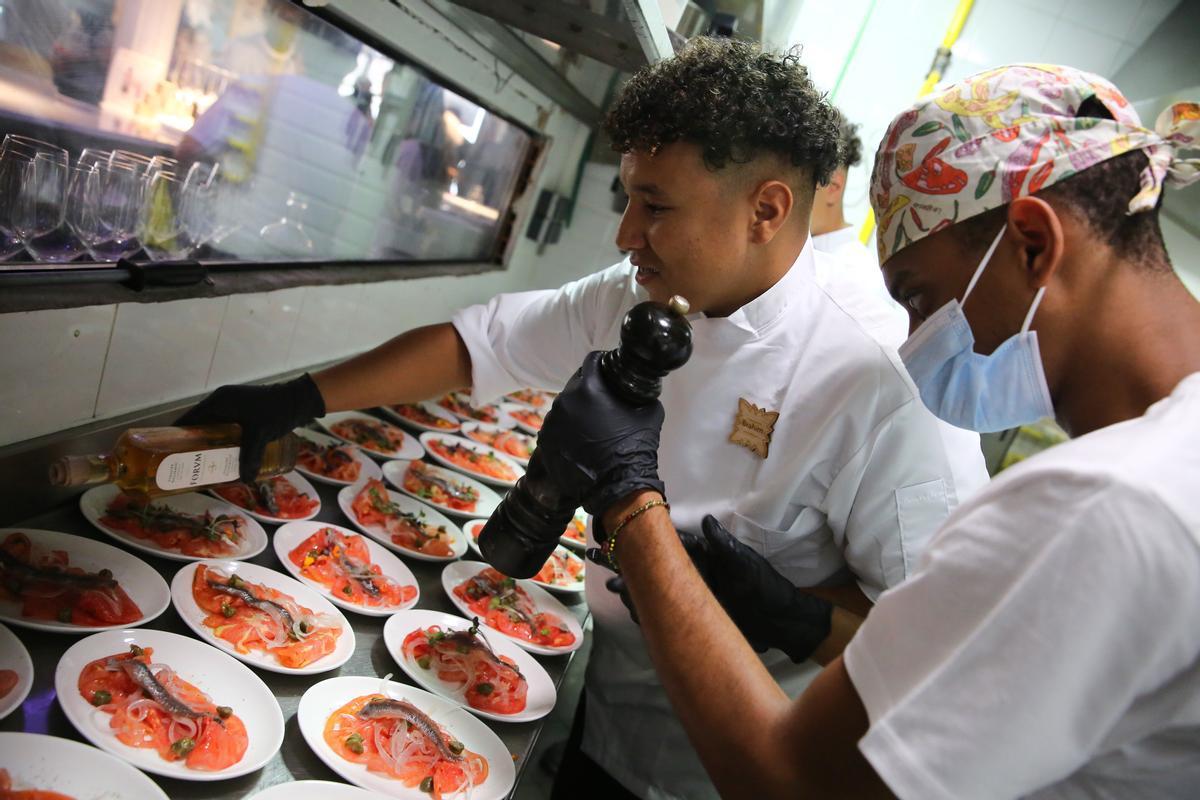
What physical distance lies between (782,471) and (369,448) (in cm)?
141

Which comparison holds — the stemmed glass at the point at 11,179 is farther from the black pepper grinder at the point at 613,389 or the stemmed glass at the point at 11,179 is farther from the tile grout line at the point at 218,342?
the black pepper grinder at the point at 613,389

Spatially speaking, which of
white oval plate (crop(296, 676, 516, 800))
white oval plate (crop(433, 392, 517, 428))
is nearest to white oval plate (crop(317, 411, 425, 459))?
white oval plate (crop(433, 392, 517, 428))

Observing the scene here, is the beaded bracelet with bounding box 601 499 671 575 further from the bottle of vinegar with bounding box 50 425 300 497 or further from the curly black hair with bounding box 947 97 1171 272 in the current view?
the bottle of vinegar with bounding box 50 425 300 497

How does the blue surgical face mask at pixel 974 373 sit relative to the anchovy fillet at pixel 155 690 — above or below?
above

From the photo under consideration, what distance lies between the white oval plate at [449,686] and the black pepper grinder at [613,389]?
1.02 feet

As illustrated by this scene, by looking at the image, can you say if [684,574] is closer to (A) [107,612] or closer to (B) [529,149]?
(A) [107,612]

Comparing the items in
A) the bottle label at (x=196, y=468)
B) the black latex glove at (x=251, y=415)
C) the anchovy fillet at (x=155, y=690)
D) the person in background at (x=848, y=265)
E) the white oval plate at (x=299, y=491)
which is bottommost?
the white oval plate at (x=299, y=491)

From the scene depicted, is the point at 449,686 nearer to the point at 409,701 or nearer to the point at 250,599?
the point at 409,701

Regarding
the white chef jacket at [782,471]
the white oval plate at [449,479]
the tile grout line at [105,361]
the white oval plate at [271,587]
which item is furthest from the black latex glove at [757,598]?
the tile grout line at [105,361]

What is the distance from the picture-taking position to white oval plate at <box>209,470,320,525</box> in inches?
71.4

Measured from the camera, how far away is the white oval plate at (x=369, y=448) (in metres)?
2.51

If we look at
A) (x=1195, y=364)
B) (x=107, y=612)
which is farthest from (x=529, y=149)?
(x=1195, y=364)

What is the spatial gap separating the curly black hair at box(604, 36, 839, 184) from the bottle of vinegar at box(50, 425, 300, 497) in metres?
1.05

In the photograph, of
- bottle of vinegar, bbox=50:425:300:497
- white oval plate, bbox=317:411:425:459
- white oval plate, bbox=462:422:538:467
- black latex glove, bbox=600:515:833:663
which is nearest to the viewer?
bottle of vinegar, bbox=50:425:300:497
